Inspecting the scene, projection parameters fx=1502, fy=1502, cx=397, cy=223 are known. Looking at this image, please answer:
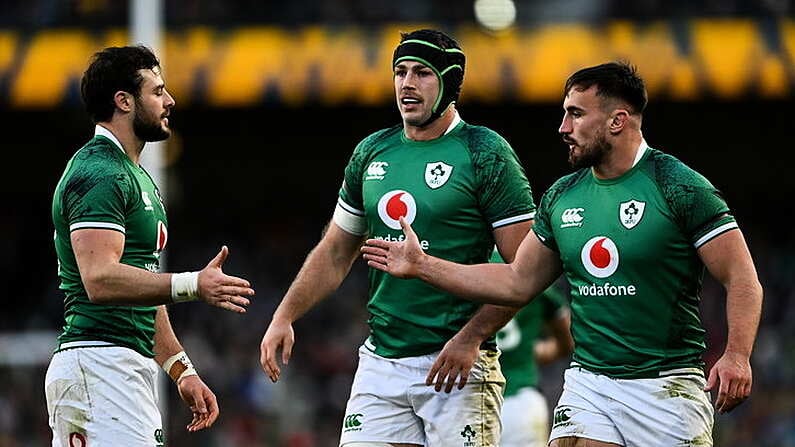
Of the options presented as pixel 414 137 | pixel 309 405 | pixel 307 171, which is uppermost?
pixel 414 137

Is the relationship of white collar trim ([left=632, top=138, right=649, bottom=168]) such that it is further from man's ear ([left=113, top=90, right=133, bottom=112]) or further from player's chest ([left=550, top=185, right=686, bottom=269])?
man's ear ([left=113, top=90, right=133, bottom=112])

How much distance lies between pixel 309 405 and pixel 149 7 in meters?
5.76

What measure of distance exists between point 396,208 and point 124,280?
4.70ft

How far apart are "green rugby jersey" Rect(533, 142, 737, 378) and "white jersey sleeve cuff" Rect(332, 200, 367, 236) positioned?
1.25 metres

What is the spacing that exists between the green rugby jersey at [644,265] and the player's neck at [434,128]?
899 millimetres

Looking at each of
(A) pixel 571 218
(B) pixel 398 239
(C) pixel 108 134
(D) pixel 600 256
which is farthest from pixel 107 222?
(D) pixel 600 256

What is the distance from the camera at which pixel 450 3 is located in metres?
20.0

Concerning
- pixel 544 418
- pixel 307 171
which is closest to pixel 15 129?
pixel 307 171

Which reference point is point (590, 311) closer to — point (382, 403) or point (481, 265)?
point (481, 265)

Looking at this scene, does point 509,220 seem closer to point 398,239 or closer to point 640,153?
point 398,239

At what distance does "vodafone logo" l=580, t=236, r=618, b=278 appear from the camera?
694 centimetres

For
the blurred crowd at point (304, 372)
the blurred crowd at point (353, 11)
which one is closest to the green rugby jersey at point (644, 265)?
the blurred crowd at point (304, 372)

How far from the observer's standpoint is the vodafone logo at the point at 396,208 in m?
7.41

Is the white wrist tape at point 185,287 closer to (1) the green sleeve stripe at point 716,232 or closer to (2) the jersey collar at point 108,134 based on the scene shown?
(2) the jersey collar at point 108,134
